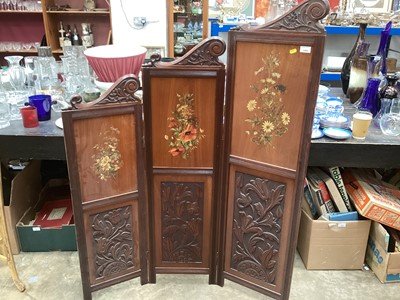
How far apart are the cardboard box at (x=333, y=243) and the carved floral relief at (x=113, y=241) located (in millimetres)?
985

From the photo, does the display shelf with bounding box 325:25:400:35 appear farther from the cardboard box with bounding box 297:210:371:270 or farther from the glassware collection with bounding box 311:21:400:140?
the cardboard box with bounding box 297:210:371:270

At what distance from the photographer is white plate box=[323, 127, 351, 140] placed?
2.01m

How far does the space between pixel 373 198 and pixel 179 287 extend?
3.71ft

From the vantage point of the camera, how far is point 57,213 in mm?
2432

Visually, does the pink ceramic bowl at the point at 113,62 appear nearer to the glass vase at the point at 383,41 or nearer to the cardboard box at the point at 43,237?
the cardboard box at the point at 43,237

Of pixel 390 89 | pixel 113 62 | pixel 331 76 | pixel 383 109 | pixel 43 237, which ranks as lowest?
pixel 43 237

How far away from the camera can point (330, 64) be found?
414 cm

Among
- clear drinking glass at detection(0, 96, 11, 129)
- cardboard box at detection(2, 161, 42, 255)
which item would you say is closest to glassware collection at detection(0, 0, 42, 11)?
cardboard box at detection(2, 161, 42, 255)

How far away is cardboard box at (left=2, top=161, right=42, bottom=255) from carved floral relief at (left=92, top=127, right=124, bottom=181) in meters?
0.81

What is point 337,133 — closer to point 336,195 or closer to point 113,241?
point 336,195

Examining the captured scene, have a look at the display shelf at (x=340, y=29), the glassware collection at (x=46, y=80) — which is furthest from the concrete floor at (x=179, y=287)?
the display shelf at (x=340, y=29)

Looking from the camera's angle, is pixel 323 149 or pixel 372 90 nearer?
pixel 323 149

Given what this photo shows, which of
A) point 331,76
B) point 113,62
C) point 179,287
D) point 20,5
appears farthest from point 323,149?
point 20,5

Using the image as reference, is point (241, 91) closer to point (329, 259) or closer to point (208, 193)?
point (208, 193)
